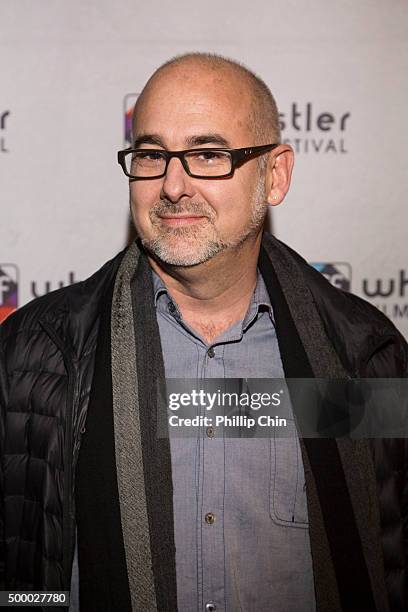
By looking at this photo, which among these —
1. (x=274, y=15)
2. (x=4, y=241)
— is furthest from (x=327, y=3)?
(x=4, y=241)

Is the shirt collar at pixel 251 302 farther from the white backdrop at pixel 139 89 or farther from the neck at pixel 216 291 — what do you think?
the white backdrop at pixel 139 89

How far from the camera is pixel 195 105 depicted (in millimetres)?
1394

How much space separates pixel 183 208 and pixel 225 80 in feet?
0.95

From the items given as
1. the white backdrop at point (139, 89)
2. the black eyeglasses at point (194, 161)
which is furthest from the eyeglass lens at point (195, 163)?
the white backdrop at point (139, 89)

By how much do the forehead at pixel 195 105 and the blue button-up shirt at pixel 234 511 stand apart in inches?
16.2

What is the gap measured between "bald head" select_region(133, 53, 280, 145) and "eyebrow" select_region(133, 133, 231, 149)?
63mm

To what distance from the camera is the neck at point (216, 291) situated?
4.88ft

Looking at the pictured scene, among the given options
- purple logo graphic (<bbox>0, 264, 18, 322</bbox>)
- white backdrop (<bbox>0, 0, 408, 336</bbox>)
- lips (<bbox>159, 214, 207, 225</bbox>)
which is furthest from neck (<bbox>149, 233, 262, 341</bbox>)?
purple logo graphic (<bbox>0, 264, 18, 322</bbox>)

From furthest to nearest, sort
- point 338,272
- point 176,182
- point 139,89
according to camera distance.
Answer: point 338,272, point 139,89, point 176,182

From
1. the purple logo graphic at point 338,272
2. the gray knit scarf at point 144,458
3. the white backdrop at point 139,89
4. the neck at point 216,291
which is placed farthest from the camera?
the purple logo graphic at point 338,272

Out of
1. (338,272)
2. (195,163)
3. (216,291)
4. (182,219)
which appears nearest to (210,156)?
(195,163)

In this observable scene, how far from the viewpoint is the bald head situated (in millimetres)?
1432

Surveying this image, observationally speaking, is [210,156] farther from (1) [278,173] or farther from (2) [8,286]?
(2) [8,286]

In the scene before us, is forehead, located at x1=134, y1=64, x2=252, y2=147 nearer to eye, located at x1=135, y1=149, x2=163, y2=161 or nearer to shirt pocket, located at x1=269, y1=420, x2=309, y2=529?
eye, located at x1=135, y1=149, x2=163, y2=161
